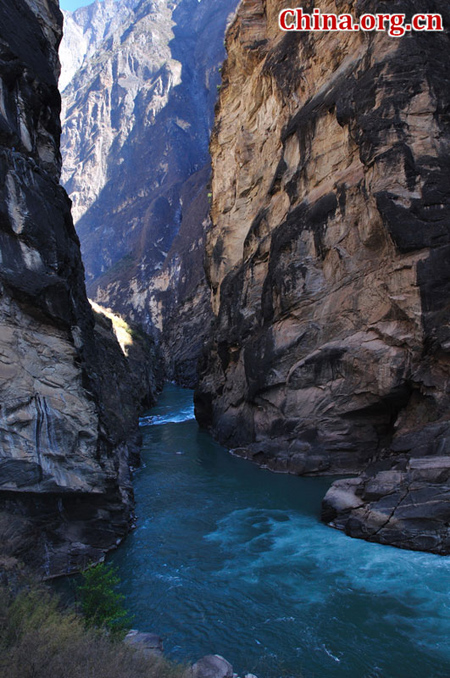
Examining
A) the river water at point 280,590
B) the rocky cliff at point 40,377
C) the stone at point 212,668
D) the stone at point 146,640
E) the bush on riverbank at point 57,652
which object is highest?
the rocky cliff at point 40,377

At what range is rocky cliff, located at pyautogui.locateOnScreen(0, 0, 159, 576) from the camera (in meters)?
12.7

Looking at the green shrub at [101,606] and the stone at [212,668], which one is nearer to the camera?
the stone at [212,668]

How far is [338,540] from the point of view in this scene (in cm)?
1420

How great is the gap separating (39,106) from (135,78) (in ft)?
470

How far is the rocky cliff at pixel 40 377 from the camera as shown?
1270 cm

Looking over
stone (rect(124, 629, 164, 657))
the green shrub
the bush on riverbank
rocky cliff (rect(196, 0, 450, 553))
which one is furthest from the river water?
the bush on riverbank

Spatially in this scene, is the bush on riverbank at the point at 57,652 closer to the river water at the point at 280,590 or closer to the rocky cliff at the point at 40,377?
the river water at the point at 280,590

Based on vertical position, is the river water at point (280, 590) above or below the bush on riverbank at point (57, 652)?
below

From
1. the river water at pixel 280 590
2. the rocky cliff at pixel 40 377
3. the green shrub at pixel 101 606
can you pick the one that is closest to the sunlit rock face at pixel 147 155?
the rocky cliff at pixel 40 377

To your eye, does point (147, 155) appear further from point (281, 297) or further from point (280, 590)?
point (280, 590)

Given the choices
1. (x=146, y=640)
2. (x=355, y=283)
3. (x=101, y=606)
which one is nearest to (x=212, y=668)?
(x=146, y=640)

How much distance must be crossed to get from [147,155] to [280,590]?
12573 cm

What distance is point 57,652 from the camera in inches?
257

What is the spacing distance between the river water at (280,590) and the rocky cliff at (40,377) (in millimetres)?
1747
